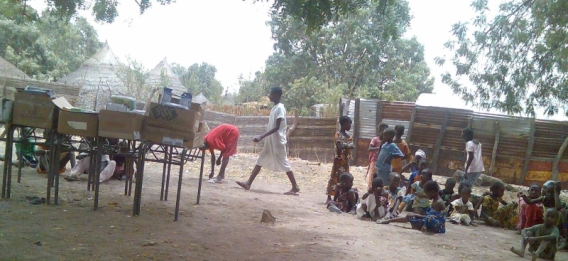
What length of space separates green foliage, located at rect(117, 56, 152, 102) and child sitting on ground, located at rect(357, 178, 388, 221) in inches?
583

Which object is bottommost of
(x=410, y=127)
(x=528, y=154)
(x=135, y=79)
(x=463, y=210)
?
(x=463, y=210)

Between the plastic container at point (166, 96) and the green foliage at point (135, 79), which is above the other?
the green foliage at point (135, 79)

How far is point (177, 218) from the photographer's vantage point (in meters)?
4.98

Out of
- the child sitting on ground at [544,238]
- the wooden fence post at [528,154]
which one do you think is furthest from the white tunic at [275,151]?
the wooden fence post at [528,154]

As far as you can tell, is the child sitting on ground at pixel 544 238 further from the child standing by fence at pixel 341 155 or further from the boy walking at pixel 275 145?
the boy walking at pixel 275 145

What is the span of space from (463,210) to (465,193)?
0.88 feet

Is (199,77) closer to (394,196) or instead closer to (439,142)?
(439,142)

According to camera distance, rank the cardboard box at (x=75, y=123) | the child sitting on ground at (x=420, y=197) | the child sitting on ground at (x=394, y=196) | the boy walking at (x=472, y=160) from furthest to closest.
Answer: the boy walking at (x=472, y=160) → the child sitting on ground at (x=394, y=196) → the child sitting on ground at (x=420, y=197) → the cardboard box at (x=75, y=123)

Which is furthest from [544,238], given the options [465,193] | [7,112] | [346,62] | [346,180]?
[346,62]

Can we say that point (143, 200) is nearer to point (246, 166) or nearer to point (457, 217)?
point (457, 217)

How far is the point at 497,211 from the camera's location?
7156 millimetres

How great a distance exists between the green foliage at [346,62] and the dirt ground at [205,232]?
13969 mm

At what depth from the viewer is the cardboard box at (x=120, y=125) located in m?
4.74

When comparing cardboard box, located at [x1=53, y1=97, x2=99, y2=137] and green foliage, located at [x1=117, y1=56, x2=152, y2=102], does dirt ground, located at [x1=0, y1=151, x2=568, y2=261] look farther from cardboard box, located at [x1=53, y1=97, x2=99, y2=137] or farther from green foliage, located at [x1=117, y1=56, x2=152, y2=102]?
green foliage, located at [x1=117, y1=56, x2=152, y2=102]
